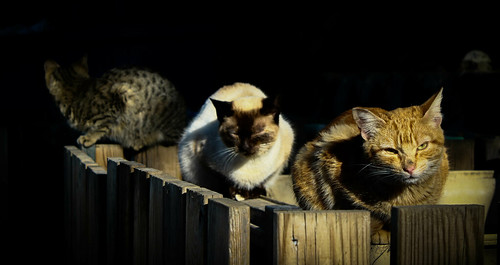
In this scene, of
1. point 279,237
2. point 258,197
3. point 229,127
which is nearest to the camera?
point 279,237

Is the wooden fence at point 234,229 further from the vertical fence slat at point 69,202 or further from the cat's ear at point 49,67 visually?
the cat's ear at point 49,67

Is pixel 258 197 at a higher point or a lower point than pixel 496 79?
lower

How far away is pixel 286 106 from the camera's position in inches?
360

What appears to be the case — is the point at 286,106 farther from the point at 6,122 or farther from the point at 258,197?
the point at 258,197

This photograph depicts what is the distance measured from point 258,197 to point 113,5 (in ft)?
18.2

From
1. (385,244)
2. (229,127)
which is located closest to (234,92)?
(229,127)

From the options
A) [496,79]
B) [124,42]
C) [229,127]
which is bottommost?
[229,127]

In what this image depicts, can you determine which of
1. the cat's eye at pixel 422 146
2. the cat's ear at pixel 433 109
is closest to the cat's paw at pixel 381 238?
the cat's eye at pixel 422 146

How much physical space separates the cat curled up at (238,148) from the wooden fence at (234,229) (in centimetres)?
77

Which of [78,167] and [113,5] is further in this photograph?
[113,5]

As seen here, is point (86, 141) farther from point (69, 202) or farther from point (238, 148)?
point (238, 148)

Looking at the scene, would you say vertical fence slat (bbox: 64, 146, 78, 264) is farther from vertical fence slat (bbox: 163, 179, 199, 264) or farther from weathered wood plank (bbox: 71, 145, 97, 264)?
vertical fence slat (bbox: 163, 179, 199, 264)

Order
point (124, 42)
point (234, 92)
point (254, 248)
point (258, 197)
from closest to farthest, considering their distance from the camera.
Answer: point (254, 248)
point (258, 197)
point (234, 92)
point (124, 42)

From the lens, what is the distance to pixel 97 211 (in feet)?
→ 13.7
